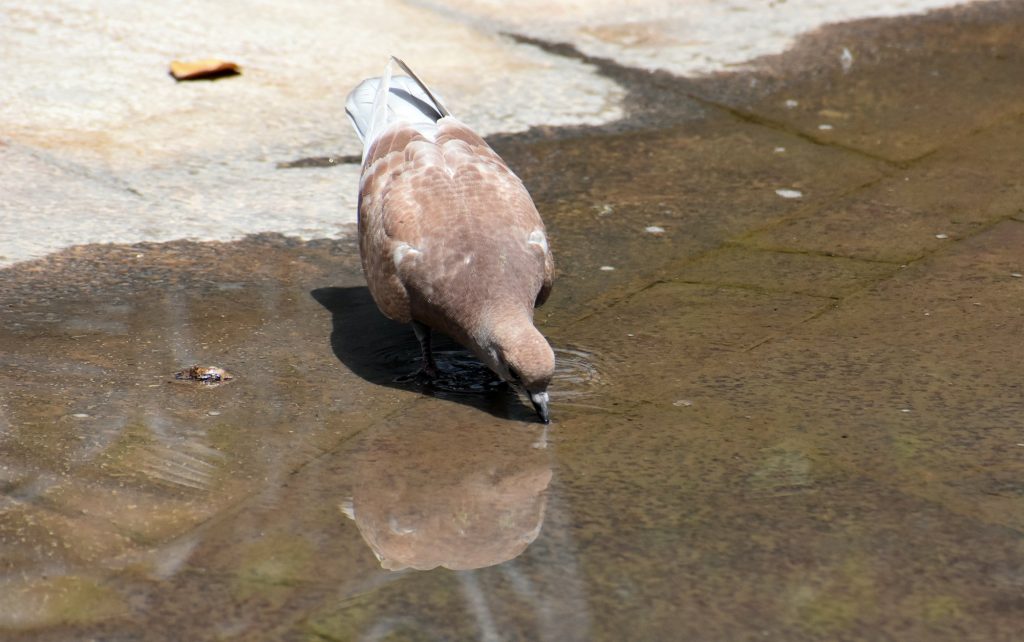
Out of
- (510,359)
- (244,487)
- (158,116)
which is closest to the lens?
(244,487)

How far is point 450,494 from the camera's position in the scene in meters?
3.89

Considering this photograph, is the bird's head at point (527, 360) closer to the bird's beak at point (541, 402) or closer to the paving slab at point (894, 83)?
the bird's beak at point (541, 402)

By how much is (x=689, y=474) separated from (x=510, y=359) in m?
0.70

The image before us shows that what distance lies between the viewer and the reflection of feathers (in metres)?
5.42

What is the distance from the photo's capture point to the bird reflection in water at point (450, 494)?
11.9ft

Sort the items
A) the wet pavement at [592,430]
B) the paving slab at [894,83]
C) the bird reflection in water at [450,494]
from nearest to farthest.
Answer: the wet pavement at [592,430] < the bird reflection in water at [450,494] < the paving slab at [894,83]

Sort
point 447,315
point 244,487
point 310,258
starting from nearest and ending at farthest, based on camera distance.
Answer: point 244,487
point 447,315
point 310,258

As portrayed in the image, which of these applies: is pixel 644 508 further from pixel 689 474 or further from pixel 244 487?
pixel 244 487

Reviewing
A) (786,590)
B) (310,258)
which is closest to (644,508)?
(786,590)

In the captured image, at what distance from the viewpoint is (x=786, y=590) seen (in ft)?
11.1

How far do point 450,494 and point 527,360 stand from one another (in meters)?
0.56

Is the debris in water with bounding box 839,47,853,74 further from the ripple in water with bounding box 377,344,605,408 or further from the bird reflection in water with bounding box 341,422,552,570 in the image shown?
the bird reflection in water with bounding box 341,422,552,570

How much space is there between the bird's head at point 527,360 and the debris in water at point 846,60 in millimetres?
3955

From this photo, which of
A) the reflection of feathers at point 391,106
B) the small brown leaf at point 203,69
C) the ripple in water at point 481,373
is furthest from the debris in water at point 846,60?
the ripple in water at point 481,373
